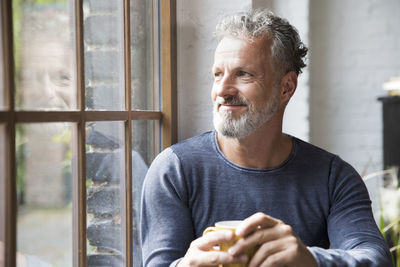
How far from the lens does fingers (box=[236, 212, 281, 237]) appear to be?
0.91 m

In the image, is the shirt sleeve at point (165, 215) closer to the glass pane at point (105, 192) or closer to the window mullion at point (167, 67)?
the glass pane at point (105, 192)

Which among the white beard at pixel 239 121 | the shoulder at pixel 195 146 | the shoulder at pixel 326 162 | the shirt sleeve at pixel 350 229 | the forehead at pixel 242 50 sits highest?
the forehead at pixel 242 50

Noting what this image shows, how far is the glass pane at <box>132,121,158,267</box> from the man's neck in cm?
24

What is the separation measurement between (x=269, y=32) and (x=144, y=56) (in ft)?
1.30

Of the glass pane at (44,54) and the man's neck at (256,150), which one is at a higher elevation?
the glass pane at (44,54)

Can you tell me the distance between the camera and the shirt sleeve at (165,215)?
119 cm

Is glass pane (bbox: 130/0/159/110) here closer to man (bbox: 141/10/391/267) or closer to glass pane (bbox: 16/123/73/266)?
man (bbox: 141/10/391/267)

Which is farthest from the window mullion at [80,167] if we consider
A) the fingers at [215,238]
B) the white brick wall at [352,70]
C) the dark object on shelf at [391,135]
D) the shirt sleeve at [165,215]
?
the dark object on shelf at [391,135]

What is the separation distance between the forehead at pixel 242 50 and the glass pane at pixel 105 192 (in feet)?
1.17

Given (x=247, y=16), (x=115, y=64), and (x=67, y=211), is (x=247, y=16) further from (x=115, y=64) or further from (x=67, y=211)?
(x=67, y=211)

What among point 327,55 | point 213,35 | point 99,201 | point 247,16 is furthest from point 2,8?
point 327,55

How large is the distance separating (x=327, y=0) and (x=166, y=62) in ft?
6.75

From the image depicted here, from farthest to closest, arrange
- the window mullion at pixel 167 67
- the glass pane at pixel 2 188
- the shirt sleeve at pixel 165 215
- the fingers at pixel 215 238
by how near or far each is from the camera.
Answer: the window mullion at pixel 167 67
the shirt sleeve at pixel 165 215
the fingers at pixel 215 238
the glass pane at pixel 2 188

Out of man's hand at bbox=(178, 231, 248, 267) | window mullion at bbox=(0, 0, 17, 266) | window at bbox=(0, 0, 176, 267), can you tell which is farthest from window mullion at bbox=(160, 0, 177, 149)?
window mullion at bbox=(0, 0, 17, 266)
